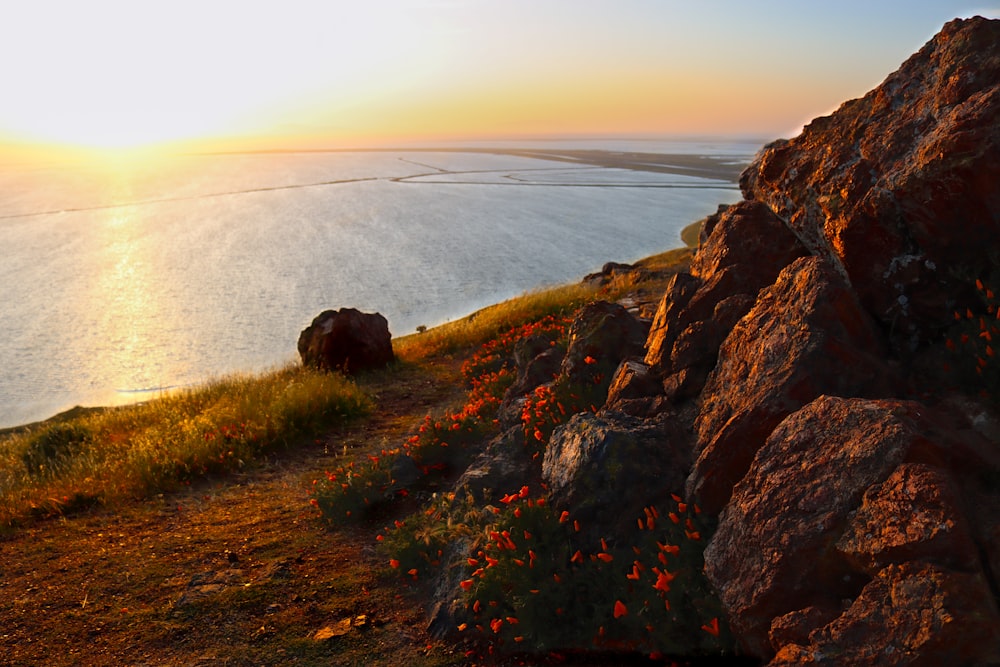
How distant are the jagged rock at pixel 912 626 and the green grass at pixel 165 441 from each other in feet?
29.9

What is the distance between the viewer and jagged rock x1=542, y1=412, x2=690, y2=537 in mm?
5652

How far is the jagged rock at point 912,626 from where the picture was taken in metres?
3.28

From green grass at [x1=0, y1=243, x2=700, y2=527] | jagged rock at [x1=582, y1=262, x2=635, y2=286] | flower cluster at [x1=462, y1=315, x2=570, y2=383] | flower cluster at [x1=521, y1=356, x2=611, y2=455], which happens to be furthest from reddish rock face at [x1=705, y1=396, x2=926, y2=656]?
jagged rock at [x1=582, y1=262, x2=635, y2=286]

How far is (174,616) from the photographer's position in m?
6.39

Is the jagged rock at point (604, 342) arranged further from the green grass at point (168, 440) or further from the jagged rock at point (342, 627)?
the green grass at point (168, 440)

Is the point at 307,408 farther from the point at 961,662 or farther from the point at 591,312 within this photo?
the point at 961,662

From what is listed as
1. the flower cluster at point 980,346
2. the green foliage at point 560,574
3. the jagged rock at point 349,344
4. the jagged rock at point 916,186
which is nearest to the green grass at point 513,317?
the jagged rock at point 349,344

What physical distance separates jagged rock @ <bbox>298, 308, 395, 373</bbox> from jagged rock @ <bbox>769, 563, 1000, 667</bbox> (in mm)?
13321

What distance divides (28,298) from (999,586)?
1643 inches

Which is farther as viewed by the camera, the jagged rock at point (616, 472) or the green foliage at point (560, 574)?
the jagged rock at point (616, 472)

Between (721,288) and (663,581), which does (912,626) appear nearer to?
(663,581)

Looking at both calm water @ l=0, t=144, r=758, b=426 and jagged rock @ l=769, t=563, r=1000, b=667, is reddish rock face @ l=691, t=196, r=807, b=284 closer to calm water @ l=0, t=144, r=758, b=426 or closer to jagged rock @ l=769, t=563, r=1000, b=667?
jagged rock @ l=769, t=563, r=1000, b=667

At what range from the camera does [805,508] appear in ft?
14.0

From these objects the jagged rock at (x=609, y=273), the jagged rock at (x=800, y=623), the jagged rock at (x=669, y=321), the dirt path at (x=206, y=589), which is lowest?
the dirt path at (x=206, y=589)
